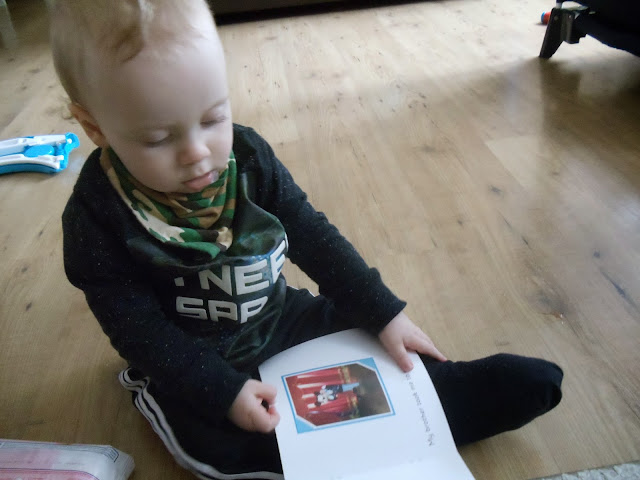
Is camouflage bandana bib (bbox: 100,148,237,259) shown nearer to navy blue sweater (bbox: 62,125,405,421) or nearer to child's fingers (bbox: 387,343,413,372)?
navy blue sweater (bbox: 62,125,405,421)

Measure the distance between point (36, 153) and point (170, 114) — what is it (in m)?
1.00

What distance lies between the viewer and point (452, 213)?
1068 millimetres

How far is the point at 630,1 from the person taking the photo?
1.37 meters

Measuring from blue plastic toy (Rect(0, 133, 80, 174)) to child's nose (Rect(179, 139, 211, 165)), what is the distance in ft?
2.98

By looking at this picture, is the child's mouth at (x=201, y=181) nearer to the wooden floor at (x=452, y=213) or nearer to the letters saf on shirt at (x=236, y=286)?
the letters saf on shirt at (x=236, y=286)

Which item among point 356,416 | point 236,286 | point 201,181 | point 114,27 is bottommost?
point 356,416

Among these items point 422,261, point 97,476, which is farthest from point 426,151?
point 97,476

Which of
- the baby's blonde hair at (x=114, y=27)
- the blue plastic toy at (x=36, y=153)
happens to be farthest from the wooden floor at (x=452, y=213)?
the baby's blonde hair at (x=114, y=27)

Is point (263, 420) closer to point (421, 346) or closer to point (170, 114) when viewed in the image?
point (421, 346)

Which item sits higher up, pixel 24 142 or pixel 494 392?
pixel 494 392

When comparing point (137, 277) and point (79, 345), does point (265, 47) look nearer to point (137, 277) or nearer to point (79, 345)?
point (79, 345)

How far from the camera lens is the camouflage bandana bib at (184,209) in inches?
23.0

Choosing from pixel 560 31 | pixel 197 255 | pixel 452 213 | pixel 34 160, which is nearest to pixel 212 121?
pixel 197 255

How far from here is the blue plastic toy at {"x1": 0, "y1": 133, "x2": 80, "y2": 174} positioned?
1312 millimetres
